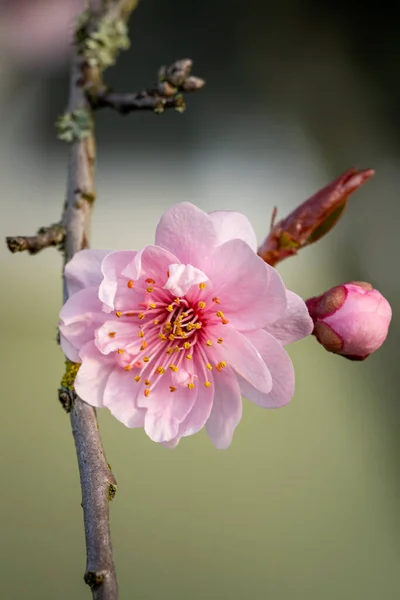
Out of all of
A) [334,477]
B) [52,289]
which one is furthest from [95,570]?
[52,289]

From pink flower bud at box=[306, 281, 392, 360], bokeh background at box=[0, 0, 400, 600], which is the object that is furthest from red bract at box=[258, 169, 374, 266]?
bokeh background at box=[0, 0, 400, 600]

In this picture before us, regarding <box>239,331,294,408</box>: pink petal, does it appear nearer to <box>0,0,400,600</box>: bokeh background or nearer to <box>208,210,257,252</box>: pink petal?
<box>208,210,257,252</box>: pink petal

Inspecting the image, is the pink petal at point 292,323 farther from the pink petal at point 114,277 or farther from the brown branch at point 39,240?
the brown branch at point 39,240

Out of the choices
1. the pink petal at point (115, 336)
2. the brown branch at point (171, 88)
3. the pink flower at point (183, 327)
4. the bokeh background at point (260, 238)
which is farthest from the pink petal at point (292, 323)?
the bokeh background at point (260, 238)

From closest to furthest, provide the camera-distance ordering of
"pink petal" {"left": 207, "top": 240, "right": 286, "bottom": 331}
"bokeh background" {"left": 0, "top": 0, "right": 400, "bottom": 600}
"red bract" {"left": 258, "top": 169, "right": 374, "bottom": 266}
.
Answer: "pink petal" {"left": 207, "top": 240, "right": 286, "bottom": 331} → "red bract" {"left": 258, "top": 169, "right": 374, "bottom": 266} → "bokeh background" {"left": 0, "top": 0, "right": 400, "bottom": 600}

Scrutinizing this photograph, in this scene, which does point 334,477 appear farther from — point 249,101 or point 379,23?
point 379,23
